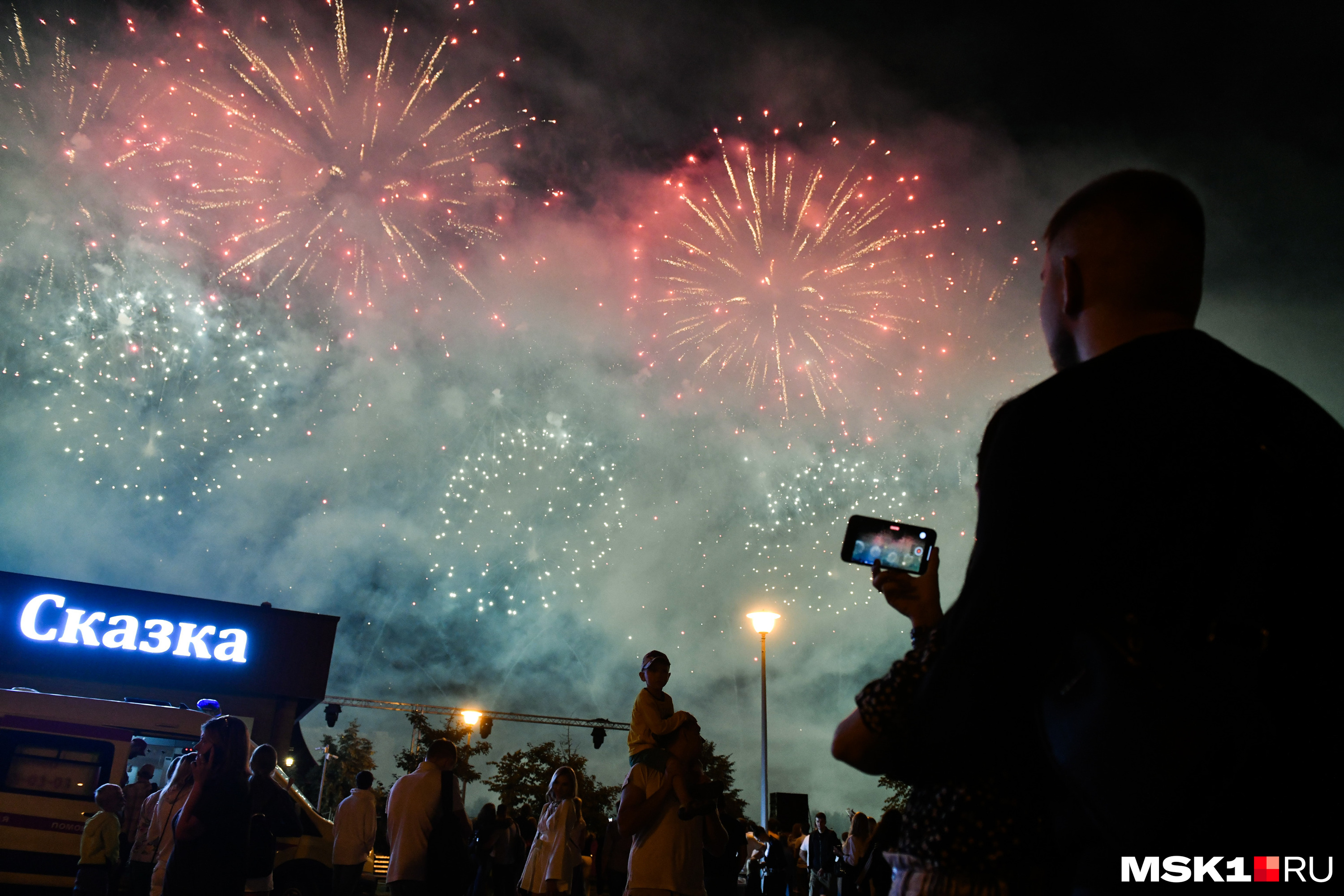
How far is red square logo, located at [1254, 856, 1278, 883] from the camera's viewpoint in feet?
2.94

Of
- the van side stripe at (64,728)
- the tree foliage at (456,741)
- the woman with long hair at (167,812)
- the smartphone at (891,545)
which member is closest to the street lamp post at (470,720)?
the tree foliage at (456,741)

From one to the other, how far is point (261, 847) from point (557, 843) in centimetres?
349

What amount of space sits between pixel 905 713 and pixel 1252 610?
1.52ft

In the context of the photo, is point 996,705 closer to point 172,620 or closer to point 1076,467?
point 1076,467

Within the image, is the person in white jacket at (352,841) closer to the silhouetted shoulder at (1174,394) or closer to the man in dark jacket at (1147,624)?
the man in dark jacket at (1147,624)

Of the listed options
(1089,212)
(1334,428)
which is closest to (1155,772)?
(1334,428)

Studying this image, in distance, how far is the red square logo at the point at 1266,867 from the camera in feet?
2.94

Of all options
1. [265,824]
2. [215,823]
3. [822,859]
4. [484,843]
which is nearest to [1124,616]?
[215,823]

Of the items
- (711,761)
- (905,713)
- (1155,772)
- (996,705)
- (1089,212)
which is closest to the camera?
(1155,772)

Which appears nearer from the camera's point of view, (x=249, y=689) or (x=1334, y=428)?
(x=1334, y=428)

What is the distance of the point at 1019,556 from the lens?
105 centimetres

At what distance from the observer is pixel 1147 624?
94 cm

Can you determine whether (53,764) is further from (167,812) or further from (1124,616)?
(1124,616)

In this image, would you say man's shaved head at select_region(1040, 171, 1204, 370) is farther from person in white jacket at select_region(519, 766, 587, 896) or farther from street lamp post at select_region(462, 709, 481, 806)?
street lamp post at select_region(462, 709, 481, 806)
